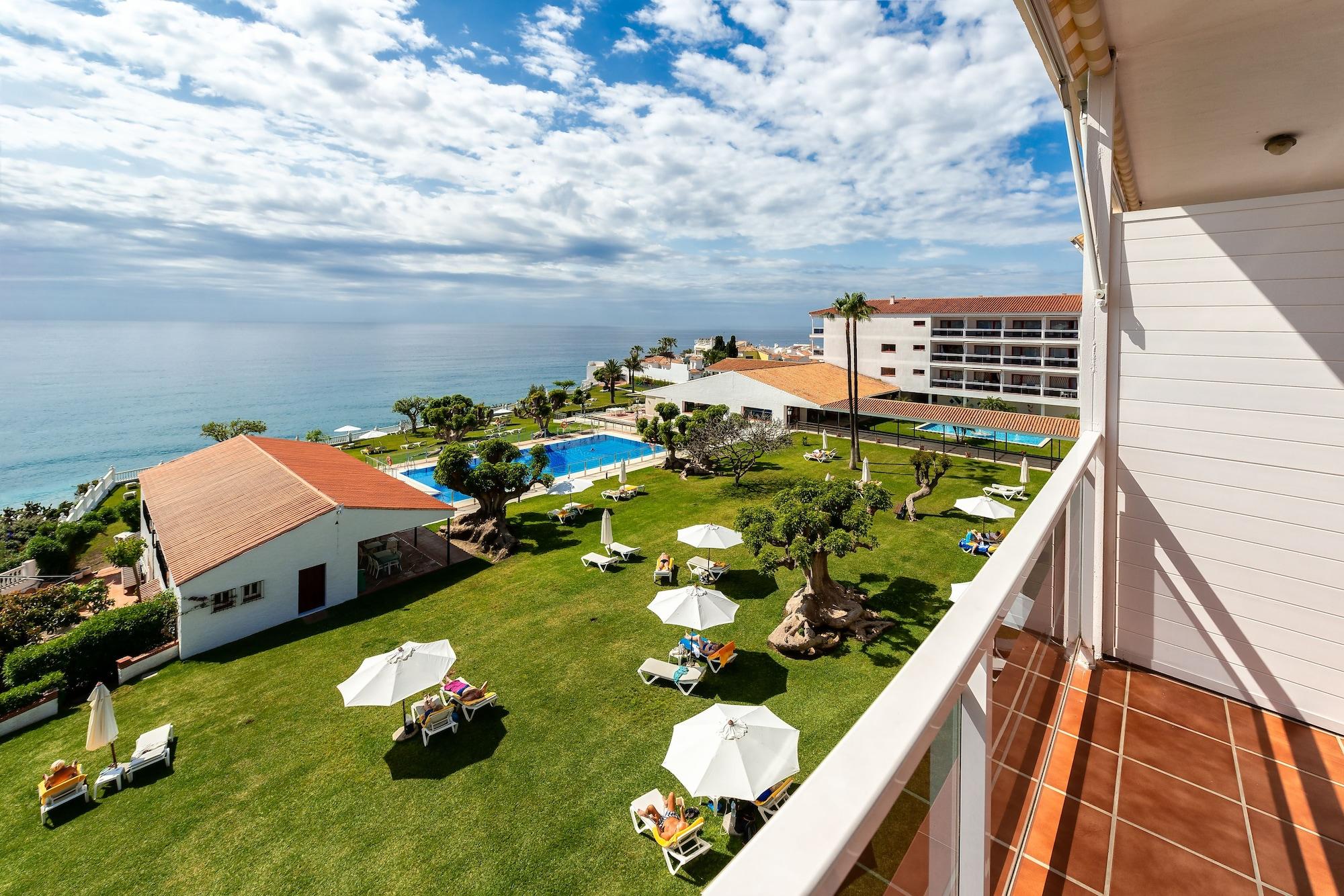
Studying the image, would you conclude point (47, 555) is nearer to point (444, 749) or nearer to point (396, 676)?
point (396, 676)

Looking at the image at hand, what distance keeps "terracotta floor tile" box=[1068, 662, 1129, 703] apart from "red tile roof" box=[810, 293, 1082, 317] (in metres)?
32.7

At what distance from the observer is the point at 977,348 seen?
139 ft

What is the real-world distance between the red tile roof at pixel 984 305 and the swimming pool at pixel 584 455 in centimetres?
1707

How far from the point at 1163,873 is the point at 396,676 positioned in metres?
10.6

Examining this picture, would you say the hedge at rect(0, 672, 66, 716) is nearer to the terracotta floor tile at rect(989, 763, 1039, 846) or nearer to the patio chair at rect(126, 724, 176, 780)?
the patio chair at rect(126, 724, 176, 780)

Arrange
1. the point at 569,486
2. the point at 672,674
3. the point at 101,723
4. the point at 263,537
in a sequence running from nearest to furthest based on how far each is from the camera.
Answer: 1. the point at 101,723
2. the point at 672,674
3. the point at 263,537
4. the point at 569,486

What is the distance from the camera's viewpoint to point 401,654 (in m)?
10.5

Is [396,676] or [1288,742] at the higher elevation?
[1288,742]

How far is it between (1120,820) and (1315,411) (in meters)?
2.77

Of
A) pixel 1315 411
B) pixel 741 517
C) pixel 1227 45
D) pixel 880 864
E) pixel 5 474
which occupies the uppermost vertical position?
pixel 1227 45

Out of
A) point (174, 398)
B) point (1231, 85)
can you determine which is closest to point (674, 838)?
point (1231, 85)

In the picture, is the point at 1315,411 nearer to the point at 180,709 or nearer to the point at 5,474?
the point at 180,709

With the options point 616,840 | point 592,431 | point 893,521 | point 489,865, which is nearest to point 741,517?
point 616,840

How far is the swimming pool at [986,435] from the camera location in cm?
3148
